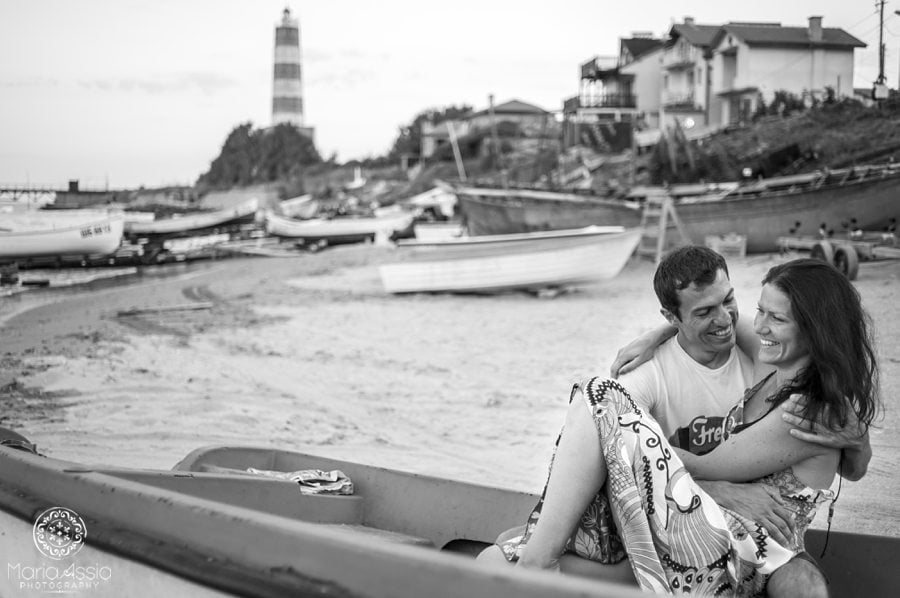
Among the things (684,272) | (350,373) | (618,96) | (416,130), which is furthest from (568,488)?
(416,130)

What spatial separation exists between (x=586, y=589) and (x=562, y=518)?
2.73ft

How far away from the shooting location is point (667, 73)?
1601 inches

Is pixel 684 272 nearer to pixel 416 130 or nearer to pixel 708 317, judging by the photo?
pixel 708 317

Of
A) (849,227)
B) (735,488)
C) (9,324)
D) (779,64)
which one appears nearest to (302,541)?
(735,488)

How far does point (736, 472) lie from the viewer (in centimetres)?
232

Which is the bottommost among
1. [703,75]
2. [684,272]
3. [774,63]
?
[684,272]

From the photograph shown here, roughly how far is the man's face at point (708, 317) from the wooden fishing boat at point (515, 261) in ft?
34.9

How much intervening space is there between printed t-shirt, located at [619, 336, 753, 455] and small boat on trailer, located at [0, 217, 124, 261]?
16867 mm

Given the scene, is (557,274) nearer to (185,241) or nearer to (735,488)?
(735,488)

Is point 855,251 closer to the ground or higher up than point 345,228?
closer to the ground

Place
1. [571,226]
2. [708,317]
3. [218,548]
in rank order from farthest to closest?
[571,226] → [708,317] → [218,548]

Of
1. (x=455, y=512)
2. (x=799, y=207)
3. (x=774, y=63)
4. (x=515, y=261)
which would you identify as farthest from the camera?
(x=774, y=63)

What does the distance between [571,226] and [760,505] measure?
17.0m

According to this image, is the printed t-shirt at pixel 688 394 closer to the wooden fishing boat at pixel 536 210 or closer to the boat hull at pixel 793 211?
the boat hull at pixel 793 211
